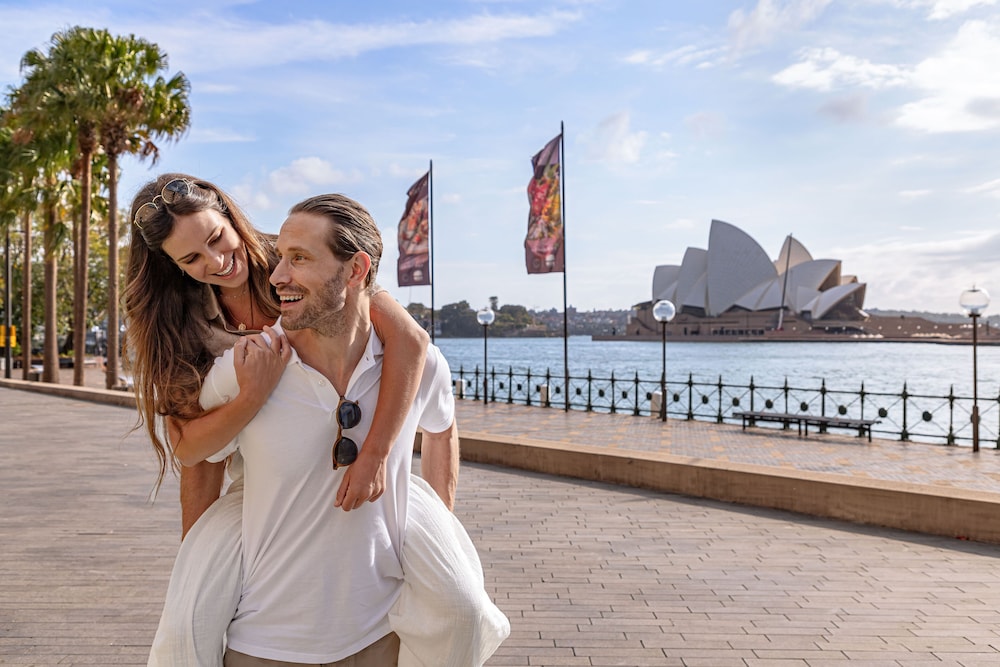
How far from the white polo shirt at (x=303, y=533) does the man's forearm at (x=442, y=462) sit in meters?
0.27

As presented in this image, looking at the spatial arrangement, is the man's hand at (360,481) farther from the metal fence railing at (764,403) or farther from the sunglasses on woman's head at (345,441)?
the metal fence railing at (764,403)

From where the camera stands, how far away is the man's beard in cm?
153

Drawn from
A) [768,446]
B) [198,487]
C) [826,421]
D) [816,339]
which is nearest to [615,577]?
[198,487]

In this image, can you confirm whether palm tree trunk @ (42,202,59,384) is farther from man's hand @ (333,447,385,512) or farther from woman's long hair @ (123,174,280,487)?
man's hand @ (333,447,385,512)

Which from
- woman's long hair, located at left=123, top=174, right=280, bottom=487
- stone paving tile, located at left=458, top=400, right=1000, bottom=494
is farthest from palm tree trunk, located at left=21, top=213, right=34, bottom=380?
woman's long hair, located at left=123, top=174, right=280, bottom=487

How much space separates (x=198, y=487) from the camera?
67.4 inches

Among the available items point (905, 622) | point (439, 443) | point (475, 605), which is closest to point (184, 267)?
point (439, 443)

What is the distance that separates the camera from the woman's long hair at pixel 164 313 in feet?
5.22

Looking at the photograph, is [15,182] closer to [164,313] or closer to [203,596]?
[164,313]

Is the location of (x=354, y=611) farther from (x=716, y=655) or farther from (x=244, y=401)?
(x=716, y=655)

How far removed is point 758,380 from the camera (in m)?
51.9

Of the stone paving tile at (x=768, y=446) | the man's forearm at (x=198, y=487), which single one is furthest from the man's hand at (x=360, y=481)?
the stone paving tile at (x=768, y=446)

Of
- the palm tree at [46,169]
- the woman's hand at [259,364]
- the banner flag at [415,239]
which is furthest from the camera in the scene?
the banner flag at [415,239]

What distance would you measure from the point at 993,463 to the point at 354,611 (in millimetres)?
12443
